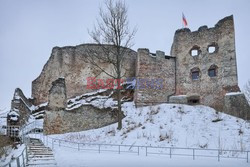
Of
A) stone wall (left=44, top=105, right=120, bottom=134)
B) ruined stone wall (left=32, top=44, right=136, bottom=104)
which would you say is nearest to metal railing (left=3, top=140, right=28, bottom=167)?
stone wall (left=44, top=105, right=120, bottom=134)

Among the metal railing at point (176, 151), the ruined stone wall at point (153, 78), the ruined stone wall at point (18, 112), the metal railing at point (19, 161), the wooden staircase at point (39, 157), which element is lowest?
the metal railing at point (176, 151)

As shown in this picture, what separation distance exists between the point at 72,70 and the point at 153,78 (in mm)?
7990

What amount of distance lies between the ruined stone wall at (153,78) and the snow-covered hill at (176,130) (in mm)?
1764

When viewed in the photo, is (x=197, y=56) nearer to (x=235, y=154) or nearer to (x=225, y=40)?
(x=225, y=40)

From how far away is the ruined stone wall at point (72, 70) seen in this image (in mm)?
22125

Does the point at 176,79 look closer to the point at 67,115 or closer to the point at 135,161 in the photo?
the point at 67,115

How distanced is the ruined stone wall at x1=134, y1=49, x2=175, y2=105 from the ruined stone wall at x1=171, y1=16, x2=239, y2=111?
2.71ft

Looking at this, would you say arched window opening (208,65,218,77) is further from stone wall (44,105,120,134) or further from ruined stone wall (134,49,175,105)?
stone wall (44,105,120,134)

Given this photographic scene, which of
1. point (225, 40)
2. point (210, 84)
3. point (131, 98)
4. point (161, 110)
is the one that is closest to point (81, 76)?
point (131, 98)

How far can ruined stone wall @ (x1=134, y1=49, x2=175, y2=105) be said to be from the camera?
18.6m

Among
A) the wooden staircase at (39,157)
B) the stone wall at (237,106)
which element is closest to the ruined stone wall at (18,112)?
the wooden staircase at (39,157)

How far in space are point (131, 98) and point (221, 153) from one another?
1003cm

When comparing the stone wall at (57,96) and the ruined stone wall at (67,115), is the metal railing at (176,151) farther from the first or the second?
the stone wall at (57,96)

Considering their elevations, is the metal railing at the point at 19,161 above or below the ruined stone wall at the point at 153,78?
below
